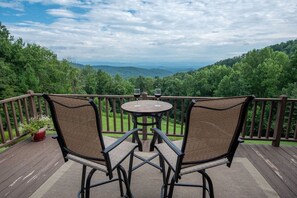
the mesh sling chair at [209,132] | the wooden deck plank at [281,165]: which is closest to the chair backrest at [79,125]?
the mesh sling chair at [209,132]

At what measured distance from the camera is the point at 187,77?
2725cm

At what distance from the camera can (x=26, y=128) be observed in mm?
3732

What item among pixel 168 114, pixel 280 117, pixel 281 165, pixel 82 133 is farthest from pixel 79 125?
pixel 280 117

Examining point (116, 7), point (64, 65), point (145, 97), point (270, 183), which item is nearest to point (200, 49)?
point (116, 7)

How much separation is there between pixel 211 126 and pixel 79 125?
1.09m

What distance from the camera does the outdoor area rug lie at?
2.20 m

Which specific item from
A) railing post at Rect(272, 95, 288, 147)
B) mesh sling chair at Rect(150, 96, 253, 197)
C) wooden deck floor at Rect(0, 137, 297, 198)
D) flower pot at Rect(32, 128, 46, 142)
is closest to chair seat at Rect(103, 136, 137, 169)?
mesh sling chair at Rect(150, 96, 253, 197)

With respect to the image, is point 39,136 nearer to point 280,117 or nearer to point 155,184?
point 155,184

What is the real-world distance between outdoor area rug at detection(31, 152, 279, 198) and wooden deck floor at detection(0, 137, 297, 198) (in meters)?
0.14

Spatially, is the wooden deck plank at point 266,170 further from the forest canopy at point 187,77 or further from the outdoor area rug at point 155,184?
the forest canopy at point 187,77

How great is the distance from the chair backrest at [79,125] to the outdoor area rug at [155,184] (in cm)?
85

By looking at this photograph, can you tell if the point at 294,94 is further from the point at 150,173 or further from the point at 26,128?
the point at 26,128

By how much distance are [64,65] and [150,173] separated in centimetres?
1945

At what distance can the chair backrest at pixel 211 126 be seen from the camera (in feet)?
4.75
